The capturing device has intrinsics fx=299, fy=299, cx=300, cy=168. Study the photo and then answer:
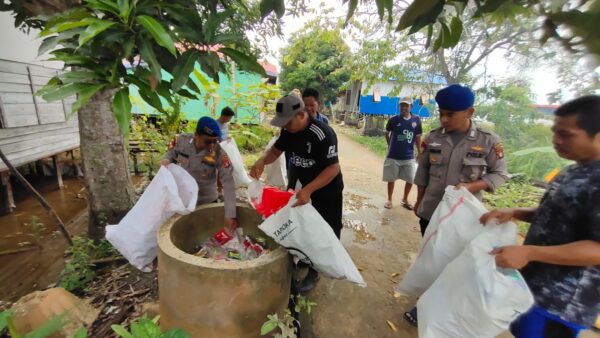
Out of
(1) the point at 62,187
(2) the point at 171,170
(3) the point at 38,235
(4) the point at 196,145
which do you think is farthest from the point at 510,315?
(1) the point at 62,187

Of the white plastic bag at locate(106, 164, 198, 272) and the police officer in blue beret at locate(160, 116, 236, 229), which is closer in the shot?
the white plastic bag at locate(106, 164, 198, 272)

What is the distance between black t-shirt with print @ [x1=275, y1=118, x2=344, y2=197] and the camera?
213 cm

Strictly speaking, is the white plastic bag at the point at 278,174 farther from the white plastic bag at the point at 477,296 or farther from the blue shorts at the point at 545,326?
the blue shorts at the point at 545,326

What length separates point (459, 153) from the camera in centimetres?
211

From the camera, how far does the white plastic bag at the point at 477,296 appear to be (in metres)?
1.25

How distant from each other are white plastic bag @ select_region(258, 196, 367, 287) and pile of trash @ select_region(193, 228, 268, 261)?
517 mm

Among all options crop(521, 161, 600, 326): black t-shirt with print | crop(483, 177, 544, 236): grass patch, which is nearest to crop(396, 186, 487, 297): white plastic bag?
crop(521, 161, 600, 326): black t-shirt with print

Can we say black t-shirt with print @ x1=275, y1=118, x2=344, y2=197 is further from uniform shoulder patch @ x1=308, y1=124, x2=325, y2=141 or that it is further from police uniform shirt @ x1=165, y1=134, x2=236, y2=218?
police uniform shirt @ x1=165, y1=134, x2=236, y2=218

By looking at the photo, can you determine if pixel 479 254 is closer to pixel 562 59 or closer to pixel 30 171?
pixel 562 59

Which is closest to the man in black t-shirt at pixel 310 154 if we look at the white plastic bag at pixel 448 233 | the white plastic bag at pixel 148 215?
the white plastic bag at pixel 148 215

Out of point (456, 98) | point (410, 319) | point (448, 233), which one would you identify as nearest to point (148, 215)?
point (448, 233)

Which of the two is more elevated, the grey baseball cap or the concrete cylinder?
the grey baseball cap

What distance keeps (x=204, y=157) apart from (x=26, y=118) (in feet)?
13.5

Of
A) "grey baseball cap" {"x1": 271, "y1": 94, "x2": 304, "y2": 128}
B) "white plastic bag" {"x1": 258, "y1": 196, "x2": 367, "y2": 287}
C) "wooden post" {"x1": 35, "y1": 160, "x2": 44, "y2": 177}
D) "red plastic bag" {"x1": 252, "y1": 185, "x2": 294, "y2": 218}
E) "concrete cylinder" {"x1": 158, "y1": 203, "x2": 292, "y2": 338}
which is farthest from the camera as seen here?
"wooden post" {"x1": 35, "y1": 160, "x2": 44, "y2": 177}
